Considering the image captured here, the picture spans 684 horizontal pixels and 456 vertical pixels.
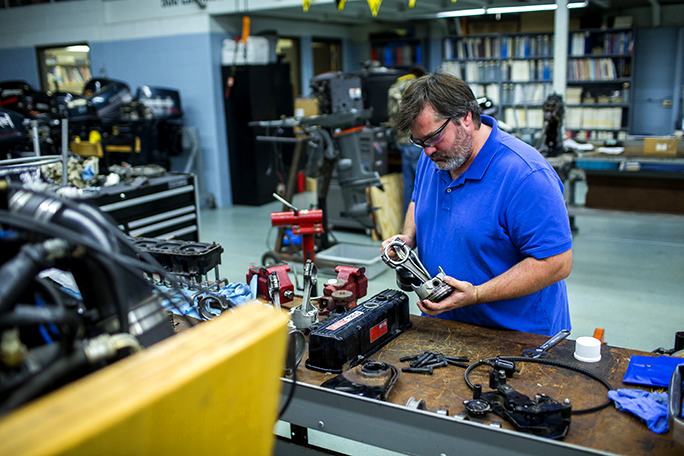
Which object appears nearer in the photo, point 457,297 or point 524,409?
point 524,409

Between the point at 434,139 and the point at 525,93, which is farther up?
the point at 525,93

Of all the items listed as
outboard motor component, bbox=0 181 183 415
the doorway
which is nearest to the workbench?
outboard motor component, bbox=0 181 183 415

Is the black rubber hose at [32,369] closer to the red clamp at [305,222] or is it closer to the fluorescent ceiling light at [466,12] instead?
the red clamp at [305,222]

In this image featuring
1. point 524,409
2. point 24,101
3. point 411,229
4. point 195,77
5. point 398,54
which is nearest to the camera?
point 524,409

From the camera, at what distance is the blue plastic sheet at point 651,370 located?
3.84ft

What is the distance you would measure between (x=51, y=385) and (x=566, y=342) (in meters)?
1.21

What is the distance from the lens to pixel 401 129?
1503mm

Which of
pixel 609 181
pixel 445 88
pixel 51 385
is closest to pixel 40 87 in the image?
pixel 609 181

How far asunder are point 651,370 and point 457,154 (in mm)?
701

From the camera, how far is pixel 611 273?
3.75 m

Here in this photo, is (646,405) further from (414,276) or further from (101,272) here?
(101,272)

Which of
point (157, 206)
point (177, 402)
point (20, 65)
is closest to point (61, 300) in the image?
point (177, 402)

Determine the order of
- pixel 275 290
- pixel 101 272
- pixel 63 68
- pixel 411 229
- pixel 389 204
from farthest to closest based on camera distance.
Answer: pixel 63 68 < pixel 389 204 < pixel 411 229 < pixel 275 290 < pixel 101 272

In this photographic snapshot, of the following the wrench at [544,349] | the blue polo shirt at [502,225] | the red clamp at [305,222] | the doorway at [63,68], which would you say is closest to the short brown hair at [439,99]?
the blue polo shirt at [502,225]
